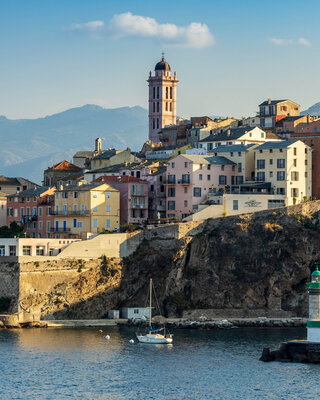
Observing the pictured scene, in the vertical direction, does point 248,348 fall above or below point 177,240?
below

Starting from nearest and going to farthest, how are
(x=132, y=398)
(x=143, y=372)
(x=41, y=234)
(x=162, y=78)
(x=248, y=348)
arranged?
(x=132, y=398), (x=143, y=372), (x=248, y=348), (x=41, y=234), (x=162, y=78)

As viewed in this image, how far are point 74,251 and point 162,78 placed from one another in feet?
187

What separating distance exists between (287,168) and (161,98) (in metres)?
45.8

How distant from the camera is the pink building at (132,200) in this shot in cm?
10756

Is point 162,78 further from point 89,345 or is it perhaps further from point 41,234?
point 89,345

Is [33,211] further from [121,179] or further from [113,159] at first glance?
[113,159]

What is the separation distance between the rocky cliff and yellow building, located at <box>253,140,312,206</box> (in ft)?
17.6

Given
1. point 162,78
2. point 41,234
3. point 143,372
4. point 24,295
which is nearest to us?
point 143,372

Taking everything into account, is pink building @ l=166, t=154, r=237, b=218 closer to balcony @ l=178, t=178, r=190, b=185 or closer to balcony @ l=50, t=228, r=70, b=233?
balcony @ l=178, t=178, r=190, b=185

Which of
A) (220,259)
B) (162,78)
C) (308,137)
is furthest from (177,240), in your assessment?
(162,78)

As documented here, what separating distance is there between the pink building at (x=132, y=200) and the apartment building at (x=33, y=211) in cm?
707

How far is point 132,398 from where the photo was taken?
62938 mm

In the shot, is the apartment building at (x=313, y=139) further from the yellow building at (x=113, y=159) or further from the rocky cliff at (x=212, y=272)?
the yellow building at (x=113, y=159)

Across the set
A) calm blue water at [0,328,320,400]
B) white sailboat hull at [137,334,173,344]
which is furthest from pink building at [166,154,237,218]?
white sailboat hull at [137,334,173,344]
